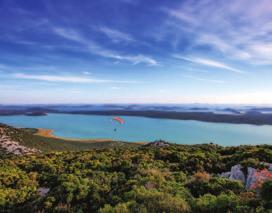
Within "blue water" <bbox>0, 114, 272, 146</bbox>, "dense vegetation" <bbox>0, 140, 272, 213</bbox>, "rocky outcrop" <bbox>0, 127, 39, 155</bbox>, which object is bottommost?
"blue water" <bbox>0, 114, 272, 146</bbox>

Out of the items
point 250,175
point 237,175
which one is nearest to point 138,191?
point 250,175

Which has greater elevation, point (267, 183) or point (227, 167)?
point (267, 183)

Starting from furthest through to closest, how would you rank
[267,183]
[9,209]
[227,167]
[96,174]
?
[227,167], [96,174], [9,209], [267,183]

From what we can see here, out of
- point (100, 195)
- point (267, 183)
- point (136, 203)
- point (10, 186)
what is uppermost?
point (267, 183)

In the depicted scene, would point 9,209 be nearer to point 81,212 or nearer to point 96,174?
point 81,212

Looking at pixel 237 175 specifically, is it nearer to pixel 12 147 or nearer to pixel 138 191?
pixel 138 191

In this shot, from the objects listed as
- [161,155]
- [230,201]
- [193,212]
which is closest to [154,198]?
[193,212]

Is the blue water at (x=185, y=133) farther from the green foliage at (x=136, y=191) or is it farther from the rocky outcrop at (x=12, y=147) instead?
the green foliage at (x=136, y=191)

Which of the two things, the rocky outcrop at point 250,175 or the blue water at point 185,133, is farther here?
the blue water at point 185,133

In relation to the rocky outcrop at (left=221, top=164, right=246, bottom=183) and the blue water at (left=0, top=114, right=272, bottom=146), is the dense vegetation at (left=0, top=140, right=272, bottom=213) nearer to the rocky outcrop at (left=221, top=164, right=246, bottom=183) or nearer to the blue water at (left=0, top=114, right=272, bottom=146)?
the rocky outcrop at (left=221, top=164, right=246, bottom=183)

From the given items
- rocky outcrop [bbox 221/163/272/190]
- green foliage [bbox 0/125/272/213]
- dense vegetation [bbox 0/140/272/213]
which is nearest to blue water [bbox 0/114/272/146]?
dense vegetation [bbox 0/140/272/213]

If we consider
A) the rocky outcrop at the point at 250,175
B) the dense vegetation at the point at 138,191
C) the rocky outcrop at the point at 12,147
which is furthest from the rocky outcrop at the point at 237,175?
the rocky outcrop at the point at 12,147
